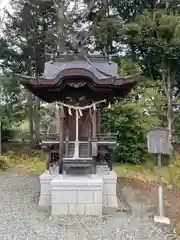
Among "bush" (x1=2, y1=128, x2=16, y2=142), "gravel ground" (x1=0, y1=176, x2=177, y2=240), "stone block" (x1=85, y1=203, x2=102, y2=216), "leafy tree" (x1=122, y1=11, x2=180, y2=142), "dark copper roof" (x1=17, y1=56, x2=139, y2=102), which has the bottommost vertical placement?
"gravel ground" (x1=0, y1=176, x2=177, y2=240)

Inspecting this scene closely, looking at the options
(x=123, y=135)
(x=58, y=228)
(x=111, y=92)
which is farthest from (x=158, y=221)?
(x=123, y=135)

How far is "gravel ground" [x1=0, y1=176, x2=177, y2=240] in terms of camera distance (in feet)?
14.8

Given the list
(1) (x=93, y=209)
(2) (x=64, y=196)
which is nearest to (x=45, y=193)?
Result: (2) (x=64, y=196)

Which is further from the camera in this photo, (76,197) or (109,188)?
(109,188)

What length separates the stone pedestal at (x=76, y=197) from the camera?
562cm

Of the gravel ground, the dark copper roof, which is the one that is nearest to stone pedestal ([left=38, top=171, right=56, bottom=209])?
the gravel ground

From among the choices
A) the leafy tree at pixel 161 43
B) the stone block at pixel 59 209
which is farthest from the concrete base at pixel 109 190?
the leafy tree at pixel 161 43

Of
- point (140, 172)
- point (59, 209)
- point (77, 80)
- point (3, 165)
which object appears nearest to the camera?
point (59, 209)

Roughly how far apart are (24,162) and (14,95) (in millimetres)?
3606

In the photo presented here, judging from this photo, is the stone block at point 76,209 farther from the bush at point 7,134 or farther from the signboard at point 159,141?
the bush at point 7,134

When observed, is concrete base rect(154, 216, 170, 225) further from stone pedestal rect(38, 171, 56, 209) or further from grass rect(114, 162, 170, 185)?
grass rect(114, 162, 170, 185)

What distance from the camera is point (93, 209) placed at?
5.65m

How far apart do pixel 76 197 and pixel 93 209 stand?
392mm

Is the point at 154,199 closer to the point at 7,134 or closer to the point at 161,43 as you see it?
the point at 161,43
